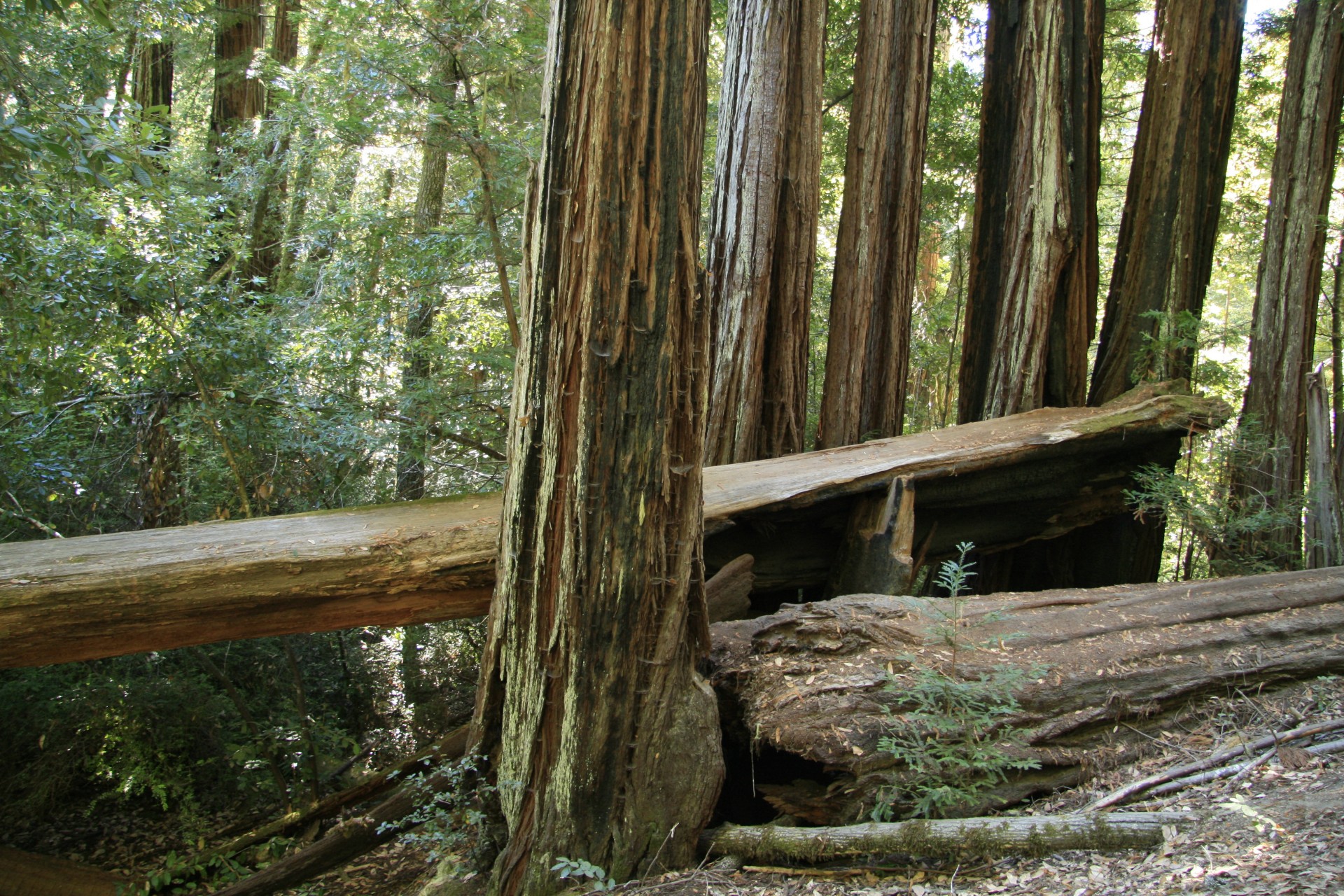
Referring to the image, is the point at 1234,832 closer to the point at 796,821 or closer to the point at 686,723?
the point at 796,821

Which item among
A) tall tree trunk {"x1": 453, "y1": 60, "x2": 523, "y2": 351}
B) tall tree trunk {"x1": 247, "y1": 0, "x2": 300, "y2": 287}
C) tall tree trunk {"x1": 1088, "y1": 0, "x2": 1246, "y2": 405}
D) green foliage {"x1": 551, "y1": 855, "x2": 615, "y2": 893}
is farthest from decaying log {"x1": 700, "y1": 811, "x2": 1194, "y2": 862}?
tall tree trunk {"x1": 247, "y1": 0, "x2": 300, "y2": 287}

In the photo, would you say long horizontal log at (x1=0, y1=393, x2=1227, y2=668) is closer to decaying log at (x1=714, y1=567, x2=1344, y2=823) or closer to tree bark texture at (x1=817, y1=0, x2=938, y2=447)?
decaying log at (x1=714, y1=567, x2=1344, y2=823)

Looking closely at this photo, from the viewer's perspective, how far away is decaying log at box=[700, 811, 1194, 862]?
8.49ft

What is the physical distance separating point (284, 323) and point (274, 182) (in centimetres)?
275

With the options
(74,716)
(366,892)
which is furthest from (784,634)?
(74,716)

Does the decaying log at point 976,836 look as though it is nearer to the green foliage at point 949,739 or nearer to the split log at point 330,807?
the green foliage at point 949,739

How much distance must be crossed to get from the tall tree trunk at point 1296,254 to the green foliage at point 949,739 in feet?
11.1

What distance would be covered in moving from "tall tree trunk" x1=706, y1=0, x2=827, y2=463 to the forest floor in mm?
2967

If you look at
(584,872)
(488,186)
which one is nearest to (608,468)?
(584,872)

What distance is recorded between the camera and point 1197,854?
7.80 ft

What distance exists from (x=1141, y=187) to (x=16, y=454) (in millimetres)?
7254

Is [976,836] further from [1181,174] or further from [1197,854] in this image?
[1181,174]

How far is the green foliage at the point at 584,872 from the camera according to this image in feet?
9.48

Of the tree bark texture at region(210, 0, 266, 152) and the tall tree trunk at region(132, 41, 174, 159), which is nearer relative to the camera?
the tree bark texture at region(210, 0, 266, 152)
